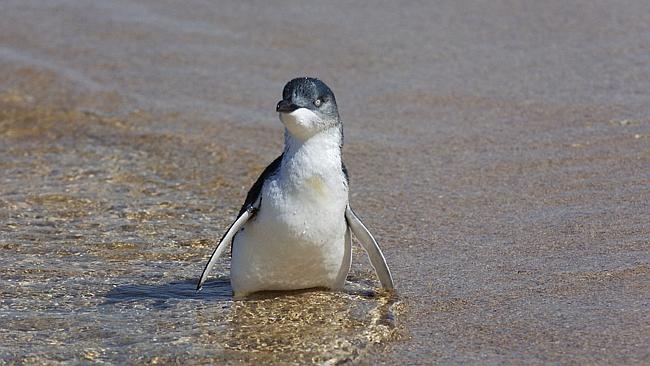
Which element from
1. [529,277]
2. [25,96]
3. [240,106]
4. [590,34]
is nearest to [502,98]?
[590,34]

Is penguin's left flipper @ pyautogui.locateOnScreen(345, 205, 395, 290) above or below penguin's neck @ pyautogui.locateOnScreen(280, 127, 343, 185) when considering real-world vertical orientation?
below

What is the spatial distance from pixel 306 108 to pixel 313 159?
0.82 feet

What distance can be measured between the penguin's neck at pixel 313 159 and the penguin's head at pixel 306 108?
0.04 metres

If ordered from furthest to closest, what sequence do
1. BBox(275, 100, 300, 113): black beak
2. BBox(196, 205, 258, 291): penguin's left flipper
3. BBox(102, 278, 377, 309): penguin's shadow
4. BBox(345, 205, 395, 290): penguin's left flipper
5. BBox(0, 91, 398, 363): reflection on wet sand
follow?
BBox(102, 278, 377, 309): penguin's shadow
BBox(345, 205, 395, 290): penguin's left flipper
BBox(196, 205, 258, 291): penguin's left flipper
BBox(275, 100, 300, 113): black beak
BBox(0, 91, 398, 363): reflection on wet sand

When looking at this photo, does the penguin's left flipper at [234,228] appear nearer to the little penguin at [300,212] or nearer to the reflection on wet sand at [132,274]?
the little penguin at [300,212]

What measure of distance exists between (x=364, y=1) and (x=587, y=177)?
414 cm

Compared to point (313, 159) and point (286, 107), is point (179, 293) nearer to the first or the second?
point (313, 159)

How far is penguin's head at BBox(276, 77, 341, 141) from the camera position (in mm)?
5535

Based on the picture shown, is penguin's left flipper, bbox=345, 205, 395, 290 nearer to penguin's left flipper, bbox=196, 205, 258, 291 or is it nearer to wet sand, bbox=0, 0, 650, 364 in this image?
wet sand, bbox=0, 0, 650, 364

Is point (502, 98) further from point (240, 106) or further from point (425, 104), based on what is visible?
point (240, 106)

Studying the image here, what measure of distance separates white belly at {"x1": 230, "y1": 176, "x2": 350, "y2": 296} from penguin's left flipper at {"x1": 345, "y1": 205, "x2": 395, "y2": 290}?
0.20 feet

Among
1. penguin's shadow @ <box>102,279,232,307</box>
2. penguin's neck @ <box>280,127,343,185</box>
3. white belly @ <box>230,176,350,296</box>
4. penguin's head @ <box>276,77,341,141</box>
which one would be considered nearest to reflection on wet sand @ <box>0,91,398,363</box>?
penguin's shadow @ <box>102,279,232,307</box>

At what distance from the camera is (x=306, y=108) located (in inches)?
220

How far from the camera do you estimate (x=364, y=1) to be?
11.0 m
